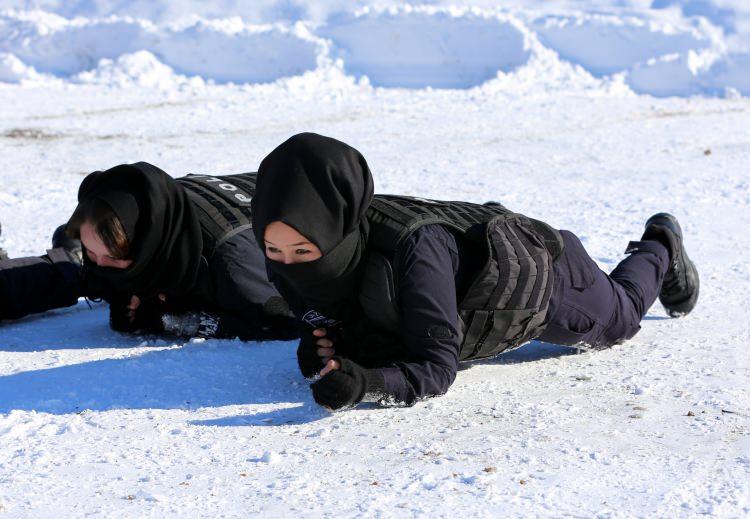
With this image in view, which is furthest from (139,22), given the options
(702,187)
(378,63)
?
(702,187)

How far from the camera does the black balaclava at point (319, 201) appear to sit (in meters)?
2.20

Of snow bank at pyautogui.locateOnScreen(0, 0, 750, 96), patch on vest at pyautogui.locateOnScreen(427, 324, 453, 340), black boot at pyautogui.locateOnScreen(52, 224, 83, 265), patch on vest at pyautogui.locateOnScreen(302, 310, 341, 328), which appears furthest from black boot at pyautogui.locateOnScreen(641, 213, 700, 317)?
snow bank at pyautogui.locateOnScreen(0, 0, 750, 96)

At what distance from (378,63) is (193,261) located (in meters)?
8.98

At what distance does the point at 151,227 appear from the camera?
297cm

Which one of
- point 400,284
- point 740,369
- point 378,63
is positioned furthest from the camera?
point 378,63

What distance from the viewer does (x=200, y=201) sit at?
328 cm

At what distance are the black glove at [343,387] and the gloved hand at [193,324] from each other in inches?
40.6

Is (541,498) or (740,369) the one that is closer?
(541,498)

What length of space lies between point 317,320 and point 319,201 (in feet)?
1.48

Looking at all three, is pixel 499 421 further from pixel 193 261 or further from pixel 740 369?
pixel 193 261

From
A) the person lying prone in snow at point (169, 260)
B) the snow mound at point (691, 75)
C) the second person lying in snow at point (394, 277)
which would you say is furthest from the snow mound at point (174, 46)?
the second person lying in snow at point (394, 277)

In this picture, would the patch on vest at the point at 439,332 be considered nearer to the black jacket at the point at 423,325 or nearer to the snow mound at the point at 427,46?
the black jacket at the point at 423,325

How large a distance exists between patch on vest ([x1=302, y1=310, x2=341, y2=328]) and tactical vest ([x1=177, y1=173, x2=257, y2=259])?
702 mm

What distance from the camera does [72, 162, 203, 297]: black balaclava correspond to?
297 centimetres
